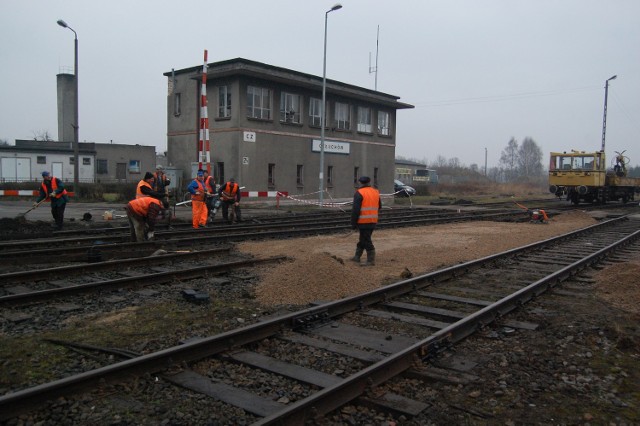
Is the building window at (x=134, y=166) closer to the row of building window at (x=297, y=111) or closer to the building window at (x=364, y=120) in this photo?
the row of building window at (x=297, y=111)

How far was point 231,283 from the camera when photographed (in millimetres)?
8219

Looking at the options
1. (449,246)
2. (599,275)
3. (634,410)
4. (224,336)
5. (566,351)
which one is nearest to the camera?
(634,410)

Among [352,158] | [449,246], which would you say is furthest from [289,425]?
[352,158]

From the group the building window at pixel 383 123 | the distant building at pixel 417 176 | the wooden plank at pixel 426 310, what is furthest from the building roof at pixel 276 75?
the distant building at pixel 417 176

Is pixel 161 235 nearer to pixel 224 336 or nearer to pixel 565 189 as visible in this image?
pixel 224 336

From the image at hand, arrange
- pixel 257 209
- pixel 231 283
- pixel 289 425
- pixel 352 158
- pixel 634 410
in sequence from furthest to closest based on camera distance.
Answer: pixel 352 158, pixel 257 209, pixel 231 283, pixel 634 410, pixel 289 425

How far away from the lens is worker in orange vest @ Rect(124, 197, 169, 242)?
10641 millimetres

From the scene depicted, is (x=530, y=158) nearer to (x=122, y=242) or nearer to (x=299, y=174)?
(x=299, y=174)


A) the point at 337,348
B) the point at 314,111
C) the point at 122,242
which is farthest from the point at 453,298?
the point at 314,111

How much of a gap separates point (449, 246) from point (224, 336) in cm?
884

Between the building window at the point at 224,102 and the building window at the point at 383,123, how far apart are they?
12812 millimetres

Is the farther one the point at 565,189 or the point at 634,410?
the point at 565,189

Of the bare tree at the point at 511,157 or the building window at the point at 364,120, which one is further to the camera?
the bare tree at the point at 511,157

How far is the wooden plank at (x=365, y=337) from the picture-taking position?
5284 millimetres
